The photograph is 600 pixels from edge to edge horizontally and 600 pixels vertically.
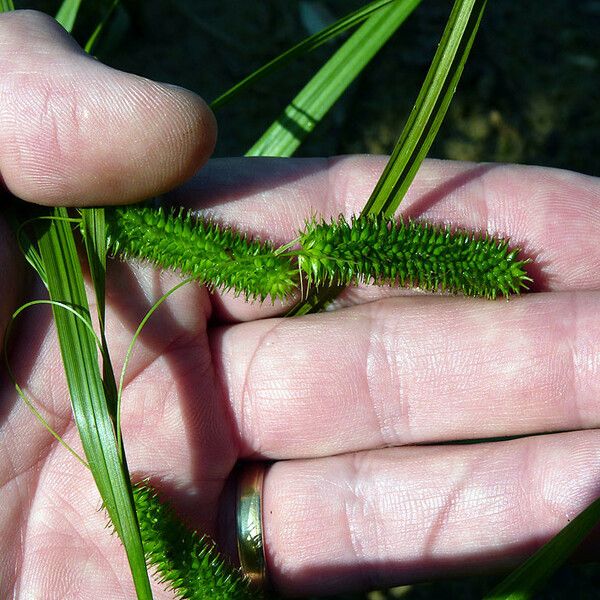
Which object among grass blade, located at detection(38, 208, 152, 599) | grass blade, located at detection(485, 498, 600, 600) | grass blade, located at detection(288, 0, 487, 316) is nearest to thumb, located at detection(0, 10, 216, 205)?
grass blade, located at detection(38, 208, 152, 599)

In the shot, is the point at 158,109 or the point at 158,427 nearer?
the point at 158,109

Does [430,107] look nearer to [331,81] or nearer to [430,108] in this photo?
[430,108]

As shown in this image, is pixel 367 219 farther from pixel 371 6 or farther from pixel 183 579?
pixel 183 579

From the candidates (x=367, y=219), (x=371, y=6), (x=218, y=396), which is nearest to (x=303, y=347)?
(x=218, y=396)

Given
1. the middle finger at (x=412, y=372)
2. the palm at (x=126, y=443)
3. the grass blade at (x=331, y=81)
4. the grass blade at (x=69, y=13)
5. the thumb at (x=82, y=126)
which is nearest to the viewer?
the thumb at (x=82, y=126)

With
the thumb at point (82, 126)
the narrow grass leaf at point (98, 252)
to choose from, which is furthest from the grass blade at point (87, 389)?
the thumb at point (82, 126)

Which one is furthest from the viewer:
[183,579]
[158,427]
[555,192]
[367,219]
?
[555,192]

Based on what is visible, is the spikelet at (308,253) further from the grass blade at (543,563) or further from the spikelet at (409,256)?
the grass blade at (543,563)
